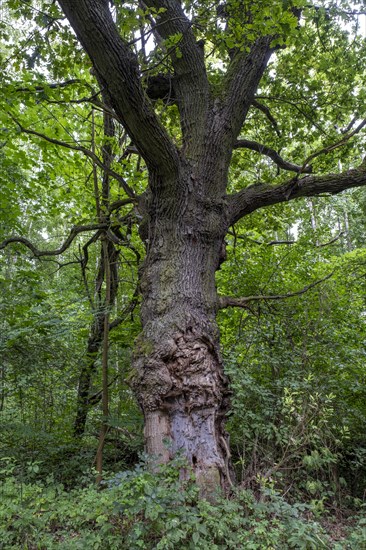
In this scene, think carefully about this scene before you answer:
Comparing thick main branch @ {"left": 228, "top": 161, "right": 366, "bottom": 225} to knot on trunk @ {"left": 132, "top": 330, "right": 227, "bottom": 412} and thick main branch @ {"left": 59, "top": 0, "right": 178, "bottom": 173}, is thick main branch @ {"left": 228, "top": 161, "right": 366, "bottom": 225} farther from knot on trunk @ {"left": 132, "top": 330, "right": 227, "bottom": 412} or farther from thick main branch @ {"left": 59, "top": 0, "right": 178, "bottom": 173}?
knot on trunk @ {"left": 132, "top": 330, "right": 227, "bottom": 412}

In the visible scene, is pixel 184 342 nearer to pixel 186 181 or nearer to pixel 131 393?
pixel 186 181

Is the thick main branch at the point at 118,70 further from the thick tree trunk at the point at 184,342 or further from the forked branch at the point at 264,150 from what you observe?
the forked branch at the point at 264,150

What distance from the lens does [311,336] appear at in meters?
4.78

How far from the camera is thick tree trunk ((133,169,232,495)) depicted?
279cm

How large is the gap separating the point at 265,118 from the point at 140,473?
592 centimetres

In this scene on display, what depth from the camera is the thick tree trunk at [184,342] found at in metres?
2.79

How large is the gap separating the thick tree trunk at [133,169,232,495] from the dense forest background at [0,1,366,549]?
0.95ft

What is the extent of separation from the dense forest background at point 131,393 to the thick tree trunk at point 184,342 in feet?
0.95

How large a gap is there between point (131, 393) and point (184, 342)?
229 cm

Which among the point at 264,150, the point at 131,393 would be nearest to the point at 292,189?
the point at 264,150

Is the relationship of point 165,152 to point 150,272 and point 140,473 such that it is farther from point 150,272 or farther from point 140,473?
point 140,473

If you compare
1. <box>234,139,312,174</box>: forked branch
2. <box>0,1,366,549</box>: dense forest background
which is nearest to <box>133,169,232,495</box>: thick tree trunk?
<box>0,1,366,549</box>: dense forest background

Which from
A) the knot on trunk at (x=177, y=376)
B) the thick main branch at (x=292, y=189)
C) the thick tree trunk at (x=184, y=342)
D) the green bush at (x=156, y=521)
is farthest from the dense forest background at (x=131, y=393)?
the thick main branch at (x=292, y=189)

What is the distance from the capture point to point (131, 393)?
495 centimetres
